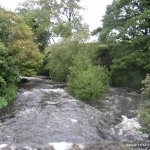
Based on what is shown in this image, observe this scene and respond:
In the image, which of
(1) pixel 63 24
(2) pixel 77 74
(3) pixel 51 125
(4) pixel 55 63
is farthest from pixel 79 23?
(3) pixel 51 125

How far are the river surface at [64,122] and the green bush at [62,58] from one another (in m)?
10.1

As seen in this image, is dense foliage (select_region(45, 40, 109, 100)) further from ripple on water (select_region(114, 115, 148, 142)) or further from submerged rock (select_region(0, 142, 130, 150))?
submerged rock (select_region(0, 142, 130, 150))

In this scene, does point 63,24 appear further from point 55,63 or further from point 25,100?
point 25,100

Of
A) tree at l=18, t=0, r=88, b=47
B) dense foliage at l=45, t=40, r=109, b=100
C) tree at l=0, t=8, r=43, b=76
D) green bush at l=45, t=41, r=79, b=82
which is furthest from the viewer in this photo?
tree at l=18, t=0, r=88, b=47

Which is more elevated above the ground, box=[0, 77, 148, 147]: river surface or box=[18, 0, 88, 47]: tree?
box=[18, 0, 88, 47]: tree

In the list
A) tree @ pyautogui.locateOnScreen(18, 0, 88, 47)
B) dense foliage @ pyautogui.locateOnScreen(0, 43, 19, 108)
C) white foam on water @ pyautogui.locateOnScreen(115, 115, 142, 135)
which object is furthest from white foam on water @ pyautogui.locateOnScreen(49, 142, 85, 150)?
tree @ pyautogui.locateOnScreen(18, 0, 88, 47)

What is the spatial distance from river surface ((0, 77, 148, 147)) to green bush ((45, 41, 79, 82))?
10121 millimetres

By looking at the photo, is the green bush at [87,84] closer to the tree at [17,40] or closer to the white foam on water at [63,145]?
the tree at [17,40]

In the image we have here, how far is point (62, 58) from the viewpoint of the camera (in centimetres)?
3338

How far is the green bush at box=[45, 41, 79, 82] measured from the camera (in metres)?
32.9

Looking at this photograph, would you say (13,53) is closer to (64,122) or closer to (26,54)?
(26,54)

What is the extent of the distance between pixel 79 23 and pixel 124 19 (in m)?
15.6

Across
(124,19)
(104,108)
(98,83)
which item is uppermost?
(124,19)

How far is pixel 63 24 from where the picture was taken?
151 ft
